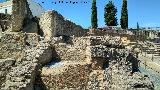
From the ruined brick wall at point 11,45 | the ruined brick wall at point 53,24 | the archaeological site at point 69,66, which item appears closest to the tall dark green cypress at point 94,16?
the ruined brick wall at point 53,24

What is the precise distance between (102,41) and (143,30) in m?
27.0

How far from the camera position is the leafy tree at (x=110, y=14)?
191 feet

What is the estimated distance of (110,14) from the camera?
58875 mm

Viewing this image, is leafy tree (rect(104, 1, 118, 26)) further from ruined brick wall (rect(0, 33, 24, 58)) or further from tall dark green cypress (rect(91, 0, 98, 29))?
ruined brick wall (rect(0, 33, 24, 58))

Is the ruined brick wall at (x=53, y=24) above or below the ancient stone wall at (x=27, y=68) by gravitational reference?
above

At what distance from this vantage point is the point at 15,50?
29.6 meters

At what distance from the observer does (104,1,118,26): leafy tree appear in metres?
58.3

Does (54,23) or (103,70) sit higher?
(54,23)

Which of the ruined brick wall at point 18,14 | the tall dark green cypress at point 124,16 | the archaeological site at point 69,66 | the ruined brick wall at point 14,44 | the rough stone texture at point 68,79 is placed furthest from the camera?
the tall dark green cypress at point 124,16

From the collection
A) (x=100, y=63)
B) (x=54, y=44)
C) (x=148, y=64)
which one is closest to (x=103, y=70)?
(x=100, y=63)

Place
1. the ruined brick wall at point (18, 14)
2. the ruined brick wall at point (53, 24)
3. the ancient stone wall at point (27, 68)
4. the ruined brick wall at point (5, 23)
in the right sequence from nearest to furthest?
the ancient stone wall at point (27, 68), the ruined brick wall at point (53, 24), the ruined brick wall at point (18, 14), the ruined brick wall at point (5, 23)

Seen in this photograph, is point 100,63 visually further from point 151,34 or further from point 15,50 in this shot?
point 151,34

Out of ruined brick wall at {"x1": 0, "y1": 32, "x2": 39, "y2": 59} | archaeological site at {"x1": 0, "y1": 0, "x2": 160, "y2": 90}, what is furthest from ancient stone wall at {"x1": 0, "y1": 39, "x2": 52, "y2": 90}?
ruined brick wall at {"x1": 0, "y1": 32, "x2": 39, "y2": 59}

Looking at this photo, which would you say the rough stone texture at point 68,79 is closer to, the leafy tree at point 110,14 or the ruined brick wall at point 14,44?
the ruined brick wall at point 14,44
